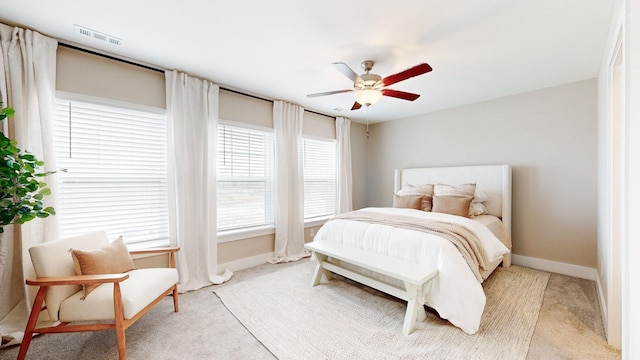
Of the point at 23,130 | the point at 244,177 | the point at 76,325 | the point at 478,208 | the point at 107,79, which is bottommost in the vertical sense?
the point at 76,325

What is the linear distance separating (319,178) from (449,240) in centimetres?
271

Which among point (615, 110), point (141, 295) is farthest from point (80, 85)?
point (615, 110)

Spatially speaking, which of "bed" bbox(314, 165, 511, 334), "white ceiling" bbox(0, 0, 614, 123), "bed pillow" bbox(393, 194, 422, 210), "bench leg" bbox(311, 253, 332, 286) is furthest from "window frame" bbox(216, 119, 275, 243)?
"bed pillow" bbox(393, 194, 422, 210)

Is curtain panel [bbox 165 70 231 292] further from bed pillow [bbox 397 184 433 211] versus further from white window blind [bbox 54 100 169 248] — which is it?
bed pillow [bbox 397 184 433 211]

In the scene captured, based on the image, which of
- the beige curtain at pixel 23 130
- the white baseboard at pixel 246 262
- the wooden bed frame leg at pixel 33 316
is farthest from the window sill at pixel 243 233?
the wooden bed frame leg at pixel 33 316

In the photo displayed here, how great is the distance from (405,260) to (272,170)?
2303 mm

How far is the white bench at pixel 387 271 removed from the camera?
2.02m

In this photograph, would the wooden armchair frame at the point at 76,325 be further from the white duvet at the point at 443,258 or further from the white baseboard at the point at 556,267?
the white baseboard at the point at 556,267

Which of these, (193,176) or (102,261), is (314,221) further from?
(102,261)

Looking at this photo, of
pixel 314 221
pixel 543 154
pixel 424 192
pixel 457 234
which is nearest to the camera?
pixel 457 234

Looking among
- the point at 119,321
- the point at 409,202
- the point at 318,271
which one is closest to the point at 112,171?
the point at 119,321

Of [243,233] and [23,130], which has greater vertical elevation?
[23,130]

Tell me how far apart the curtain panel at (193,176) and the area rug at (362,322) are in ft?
1.61

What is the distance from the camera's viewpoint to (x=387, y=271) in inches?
83.0
